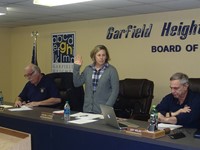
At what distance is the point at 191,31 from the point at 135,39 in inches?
41.2

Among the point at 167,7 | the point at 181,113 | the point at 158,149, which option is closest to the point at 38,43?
the point at 167,7

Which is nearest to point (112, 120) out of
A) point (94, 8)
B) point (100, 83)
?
point (100, 83)

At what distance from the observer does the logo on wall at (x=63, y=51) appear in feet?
22.2

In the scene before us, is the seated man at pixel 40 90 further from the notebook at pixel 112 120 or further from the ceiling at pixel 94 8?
the notebook at pixel 112 120

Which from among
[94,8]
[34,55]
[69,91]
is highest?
[94,8]

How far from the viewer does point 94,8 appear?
196 inches

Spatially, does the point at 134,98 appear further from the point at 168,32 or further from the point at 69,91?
the point at 168,32

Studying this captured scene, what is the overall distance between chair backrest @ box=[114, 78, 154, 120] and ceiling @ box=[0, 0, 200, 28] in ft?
3.60

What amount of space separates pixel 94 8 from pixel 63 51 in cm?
214

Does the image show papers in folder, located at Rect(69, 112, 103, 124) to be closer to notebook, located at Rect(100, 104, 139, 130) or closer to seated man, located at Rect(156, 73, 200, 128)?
notebook, located at Rect(100, 104, 139, 130)

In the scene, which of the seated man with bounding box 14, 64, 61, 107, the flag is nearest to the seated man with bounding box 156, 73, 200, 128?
the seated man with bounding box 14, 64, 61, 107

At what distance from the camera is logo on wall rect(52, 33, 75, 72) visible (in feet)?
22.2

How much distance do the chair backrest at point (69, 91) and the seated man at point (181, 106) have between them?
1993mm

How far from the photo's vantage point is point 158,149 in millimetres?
2285
